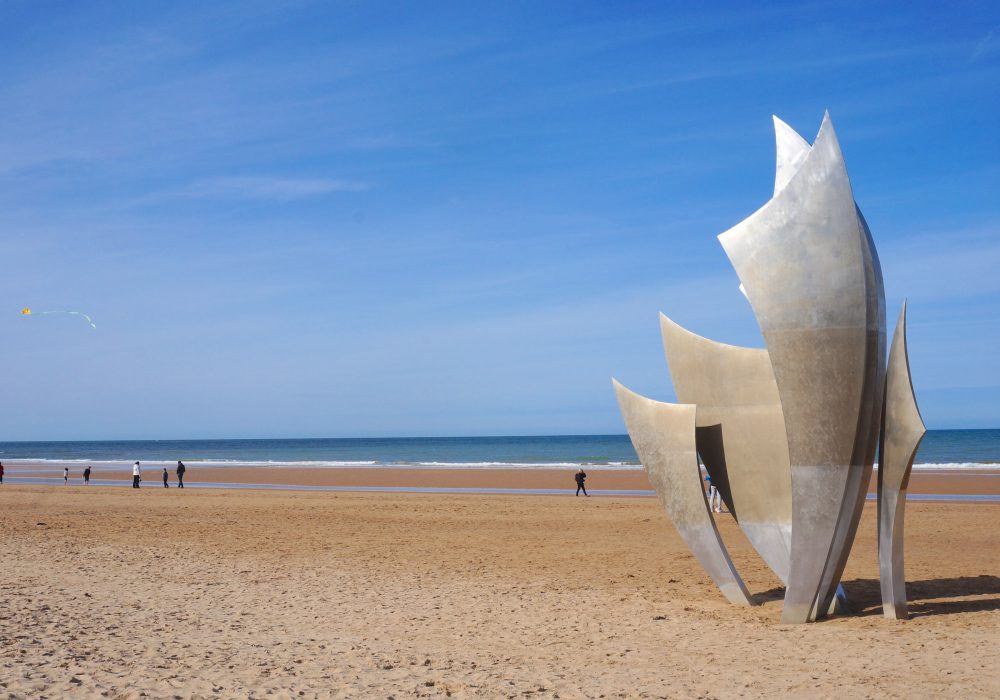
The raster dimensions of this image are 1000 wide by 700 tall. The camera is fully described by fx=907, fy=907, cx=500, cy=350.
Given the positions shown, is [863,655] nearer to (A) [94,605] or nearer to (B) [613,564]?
(B) [613,564]

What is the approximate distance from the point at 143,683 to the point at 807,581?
22.5 ft

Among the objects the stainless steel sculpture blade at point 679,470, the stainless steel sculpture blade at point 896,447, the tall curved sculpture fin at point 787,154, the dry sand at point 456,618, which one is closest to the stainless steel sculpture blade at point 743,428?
the stainless steel sculpture blade at point 679,470

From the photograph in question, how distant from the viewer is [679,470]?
35.0 ft

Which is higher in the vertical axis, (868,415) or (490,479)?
(868,415)

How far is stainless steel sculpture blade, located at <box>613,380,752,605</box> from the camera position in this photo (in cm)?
1060

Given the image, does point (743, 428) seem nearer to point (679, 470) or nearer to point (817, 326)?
point (679, 470)

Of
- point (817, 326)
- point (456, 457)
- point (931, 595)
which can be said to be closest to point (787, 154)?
point (817, 326)

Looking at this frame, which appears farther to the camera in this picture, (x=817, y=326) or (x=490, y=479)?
(x=490, y=479)

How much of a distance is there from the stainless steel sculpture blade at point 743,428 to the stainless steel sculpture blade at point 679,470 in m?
0.74

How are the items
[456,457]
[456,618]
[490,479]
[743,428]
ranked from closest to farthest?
[456,618]
[743,428]
[490,479]
[456,457]

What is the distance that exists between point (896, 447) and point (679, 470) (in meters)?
2.37

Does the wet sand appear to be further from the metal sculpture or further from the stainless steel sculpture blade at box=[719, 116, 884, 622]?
the stainless steel sculpture blade at box=[719, 116, 884, 622]

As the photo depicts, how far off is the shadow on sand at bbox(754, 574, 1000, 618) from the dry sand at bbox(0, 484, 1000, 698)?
0.05m

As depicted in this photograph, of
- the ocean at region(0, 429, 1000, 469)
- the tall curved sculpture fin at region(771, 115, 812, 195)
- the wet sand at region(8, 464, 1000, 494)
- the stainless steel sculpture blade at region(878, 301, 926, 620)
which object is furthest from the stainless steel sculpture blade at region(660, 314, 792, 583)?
the ocean at region(0, 429, 1000, 469)
